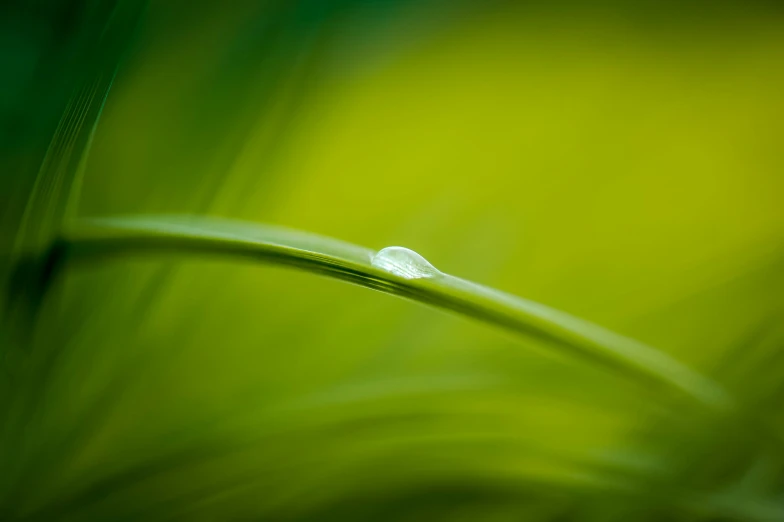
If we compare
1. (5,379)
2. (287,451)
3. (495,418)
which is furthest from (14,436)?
(495,418)

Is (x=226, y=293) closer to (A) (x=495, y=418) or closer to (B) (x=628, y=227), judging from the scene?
(A) (x=495, y=418)

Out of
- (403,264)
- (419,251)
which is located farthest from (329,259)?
(419,251)

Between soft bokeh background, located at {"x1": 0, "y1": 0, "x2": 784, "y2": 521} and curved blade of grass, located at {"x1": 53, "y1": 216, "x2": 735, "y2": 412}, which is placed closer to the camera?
curved blade of grass, located at {"x1": 53, "y1": 216, "x2": 735, "y2": 412}

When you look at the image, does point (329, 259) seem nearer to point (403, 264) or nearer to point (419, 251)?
point (403, 264)

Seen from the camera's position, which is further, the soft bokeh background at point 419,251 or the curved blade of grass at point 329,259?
the soft bokeh background at point 419,251
